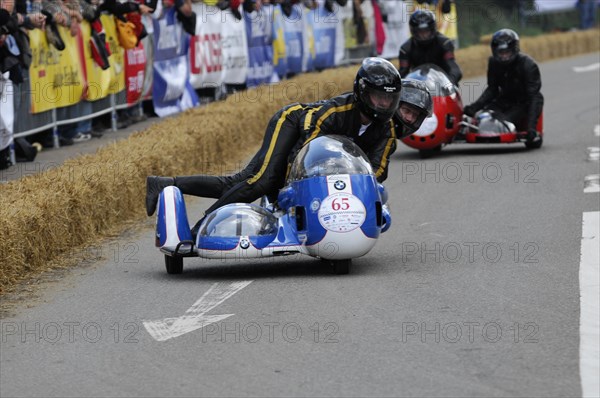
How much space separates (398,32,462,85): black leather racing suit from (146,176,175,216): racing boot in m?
7.39

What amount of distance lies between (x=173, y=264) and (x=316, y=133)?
1353mm

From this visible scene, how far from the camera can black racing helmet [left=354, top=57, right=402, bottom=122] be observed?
31.4ft

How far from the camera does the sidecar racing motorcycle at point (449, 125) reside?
52.6 ft

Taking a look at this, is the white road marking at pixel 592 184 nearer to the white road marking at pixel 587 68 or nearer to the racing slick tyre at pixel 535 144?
the racing slick tyre at pixel 535 144

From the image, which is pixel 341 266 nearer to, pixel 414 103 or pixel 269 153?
pixel 269 153

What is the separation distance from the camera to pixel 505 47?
16516 millimetres

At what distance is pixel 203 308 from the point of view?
26.8ft

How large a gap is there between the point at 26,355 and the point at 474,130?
10.4m

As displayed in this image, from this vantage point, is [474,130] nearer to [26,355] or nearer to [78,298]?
[78,298]

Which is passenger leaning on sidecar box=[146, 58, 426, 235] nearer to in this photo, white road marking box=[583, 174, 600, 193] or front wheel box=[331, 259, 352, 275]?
front wheel box=[331, 259, 352, 275]

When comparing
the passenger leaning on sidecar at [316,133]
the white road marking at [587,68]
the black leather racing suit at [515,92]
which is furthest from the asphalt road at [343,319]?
the white road marking at [587,68]

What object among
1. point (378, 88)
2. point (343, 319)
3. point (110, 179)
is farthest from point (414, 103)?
point (110, 179)

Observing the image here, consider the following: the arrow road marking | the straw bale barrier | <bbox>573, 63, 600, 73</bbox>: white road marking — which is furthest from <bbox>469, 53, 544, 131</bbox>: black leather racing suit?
<bbox>573, 63, 600, 73</bbox>: white road marking

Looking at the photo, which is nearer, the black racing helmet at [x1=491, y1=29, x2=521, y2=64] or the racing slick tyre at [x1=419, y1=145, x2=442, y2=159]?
the black racing helmet at [x1=491, y1=29, x2=521, y2=64]
